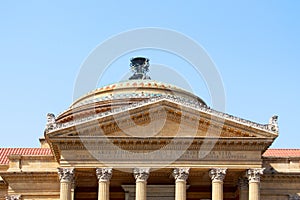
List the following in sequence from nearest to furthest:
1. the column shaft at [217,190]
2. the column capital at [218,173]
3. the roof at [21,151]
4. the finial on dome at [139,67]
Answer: the column shaft at [217,190] < the column capital at [218,173] < the roof at [21,151] < the finial on dome at [139,67]

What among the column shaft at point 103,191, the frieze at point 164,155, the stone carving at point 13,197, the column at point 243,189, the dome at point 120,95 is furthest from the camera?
the dome at point 120,95

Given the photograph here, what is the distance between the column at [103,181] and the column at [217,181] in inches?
293

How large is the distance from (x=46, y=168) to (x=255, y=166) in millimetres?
16568

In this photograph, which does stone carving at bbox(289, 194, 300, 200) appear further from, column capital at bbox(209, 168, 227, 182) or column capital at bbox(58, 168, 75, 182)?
column capital at bbox(58, 168, 75, 182)

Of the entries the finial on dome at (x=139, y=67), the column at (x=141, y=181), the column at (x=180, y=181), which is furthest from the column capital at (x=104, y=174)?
the finial on dome at (x=139, y=67)

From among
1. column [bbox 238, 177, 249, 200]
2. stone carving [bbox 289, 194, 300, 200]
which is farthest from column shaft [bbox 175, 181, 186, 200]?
stone carving [bbox 289, 194, 300, 200]

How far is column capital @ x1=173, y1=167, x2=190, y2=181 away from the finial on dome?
23348 mm

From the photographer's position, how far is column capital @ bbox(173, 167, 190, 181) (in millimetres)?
52156

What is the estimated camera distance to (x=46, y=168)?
57469 millimetres

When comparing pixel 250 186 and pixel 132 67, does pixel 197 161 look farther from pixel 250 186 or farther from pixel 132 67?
pixel 132 67

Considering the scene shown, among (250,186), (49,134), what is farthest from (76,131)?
(250,186)

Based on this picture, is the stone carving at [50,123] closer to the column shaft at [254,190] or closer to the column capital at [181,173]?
the column capital at [181,173]

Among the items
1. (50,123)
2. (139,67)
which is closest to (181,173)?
(50,123)

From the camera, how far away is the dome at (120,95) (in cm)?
6781
